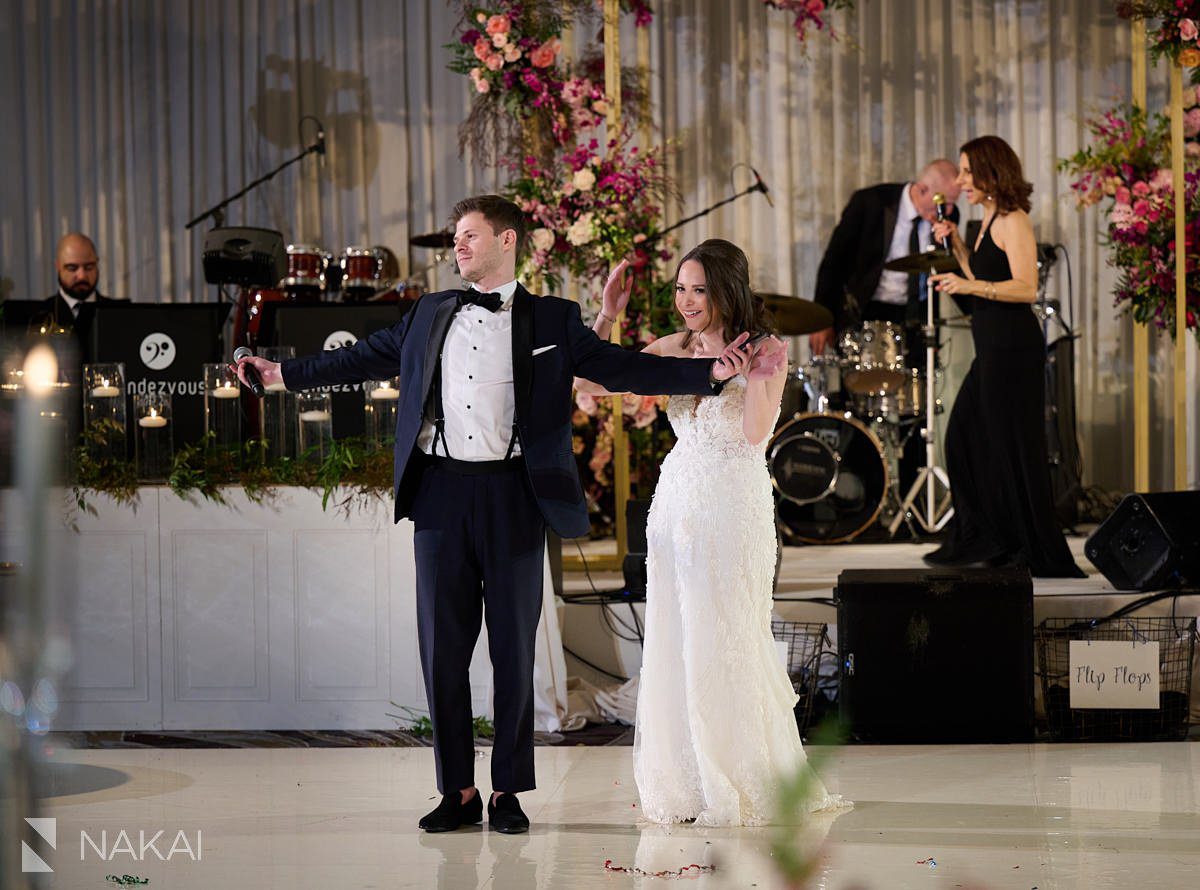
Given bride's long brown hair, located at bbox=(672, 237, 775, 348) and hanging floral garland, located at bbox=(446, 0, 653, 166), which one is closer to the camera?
bride's long brown hair, located at bbox=(672, 237, 775, 348)

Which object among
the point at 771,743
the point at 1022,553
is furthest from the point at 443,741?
the point at 1022,553

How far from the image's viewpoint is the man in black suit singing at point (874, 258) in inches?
328

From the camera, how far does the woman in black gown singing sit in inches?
233

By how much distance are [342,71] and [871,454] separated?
4478 millimetres

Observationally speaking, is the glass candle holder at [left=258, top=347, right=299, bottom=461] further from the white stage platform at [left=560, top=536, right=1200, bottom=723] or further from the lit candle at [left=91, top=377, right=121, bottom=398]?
the white stage platform at [left=560, top=536, right=1200, bottom=723]

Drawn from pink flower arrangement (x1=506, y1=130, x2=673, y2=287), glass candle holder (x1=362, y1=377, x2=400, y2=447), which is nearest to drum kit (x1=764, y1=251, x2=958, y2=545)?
pink flower arrangement (x1=506, y1=130, x2=673, y2=287)

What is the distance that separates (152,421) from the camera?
5461mm

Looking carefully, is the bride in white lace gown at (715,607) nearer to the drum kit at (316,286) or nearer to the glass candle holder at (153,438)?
the glass candle holder at (153,438)

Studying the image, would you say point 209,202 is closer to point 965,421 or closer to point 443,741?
point 965,421

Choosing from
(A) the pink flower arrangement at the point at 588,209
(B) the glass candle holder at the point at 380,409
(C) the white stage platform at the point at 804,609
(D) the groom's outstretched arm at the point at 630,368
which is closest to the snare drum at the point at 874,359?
(C) the white stage platform at the point at 804,609

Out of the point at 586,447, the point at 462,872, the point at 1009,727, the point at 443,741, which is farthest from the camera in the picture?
the point at 586,447

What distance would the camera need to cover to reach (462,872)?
11.2ft

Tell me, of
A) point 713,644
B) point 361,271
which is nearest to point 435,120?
point 361,271
